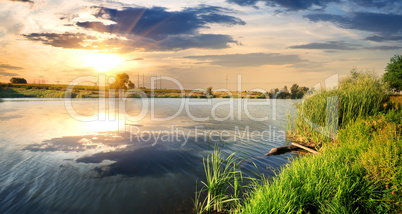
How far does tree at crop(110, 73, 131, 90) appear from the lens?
361 feet

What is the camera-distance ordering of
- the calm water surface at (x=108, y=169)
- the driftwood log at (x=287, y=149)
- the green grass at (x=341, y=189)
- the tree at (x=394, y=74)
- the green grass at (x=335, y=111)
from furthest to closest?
the tree at (x=394, y=74) → the green grass at (x=335, y=111) → the driftwood log at (x=287, y=149) → the calm water surface at (x=108, y=169) → the green grass at (x=341, y=189)

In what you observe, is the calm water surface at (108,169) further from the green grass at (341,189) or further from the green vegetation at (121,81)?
the green vegetation at (121,81)

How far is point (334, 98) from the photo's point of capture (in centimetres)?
1370

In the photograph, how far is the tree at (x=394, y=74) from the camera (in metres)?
45.0

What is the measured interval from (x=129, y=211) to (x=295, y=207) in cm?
473

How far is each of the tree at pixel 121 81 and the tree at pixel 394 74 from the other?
105984mm

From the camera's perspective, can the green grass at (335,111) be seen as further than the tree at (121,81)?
No

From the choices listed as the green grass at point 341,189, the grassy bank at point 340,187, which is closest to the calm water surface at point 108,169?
the grassy bank at point 340,187

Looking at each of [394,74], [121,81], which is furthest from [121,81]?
[394,74]

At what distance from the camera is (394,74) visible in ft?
150

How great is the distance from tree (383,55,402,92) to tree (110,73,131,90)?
348 ft

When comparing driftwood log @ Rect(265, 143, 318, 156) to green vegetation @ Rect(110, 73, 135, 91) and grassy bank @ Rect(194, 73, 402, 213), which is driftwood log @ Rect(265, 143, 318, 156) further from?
green vegetation @ Rect(110, 73, 135, 91)

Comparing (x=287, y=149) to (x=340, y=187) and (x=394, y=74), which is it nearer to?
(x=340, y=187)

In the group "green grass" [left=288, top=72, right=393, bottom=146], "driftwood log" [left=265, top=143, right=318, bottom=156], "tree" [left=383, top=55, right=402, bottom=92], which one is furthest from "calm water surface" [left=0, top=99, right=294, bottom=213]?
"tree" [left=383, top=55, right=402, bottom=92]
